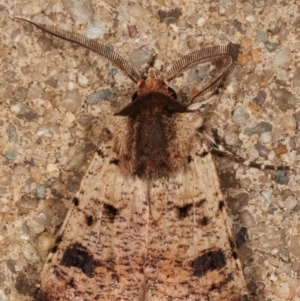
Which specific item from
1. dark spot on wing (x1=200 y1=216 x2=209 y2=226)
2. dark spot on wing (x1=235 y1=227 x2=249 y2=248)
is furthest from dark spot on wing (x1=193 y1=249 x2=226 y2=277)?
dark spot on wing (x1=235 y1=227 x2=249 y2=248)

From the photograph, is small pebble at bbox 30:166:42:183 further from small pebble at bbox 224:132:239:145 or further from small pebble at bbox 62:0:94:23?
small pebble at bbox 224:132:239:145

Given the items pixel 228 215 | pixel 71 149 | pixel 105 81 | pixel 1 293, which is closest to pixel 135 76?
pixel 105 81

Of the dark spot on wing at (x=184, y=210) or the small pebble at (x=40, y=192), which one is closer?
the dark spot on wing at (x=184, y=210)

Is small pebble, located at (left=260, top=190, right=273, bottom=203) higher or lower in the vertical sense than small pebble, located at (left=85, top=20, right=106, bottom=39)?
lower

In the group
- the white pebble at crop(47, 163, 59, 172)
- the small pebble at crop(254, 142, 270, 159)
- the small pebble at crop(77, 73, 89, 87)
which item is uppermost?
the small pebble at crop(77, 73, 89, 87)

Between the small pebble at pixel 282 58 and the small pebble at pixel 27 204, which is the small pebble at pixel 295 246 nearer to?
the small pebble at pixel 282 58

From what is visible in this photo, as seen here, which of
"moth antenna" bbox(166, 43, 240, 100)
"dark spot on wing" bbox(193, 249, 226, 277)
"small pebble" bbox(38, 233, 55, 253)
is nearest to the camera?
"dark spot on wing" bbox(193, 249, 226, 277)

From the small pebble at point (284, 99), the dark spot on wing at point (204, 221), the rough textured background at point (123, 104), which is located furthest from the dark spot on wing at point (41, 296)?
the small pebble at point (284, 99)
